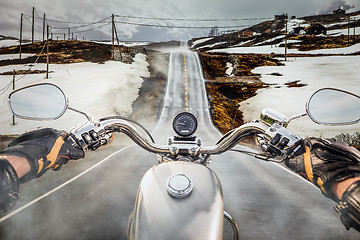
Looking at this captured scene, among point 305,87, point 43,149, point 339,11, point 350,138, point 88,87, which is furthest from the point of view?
point 339,11

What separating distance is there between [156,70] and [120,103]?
41.0 feet

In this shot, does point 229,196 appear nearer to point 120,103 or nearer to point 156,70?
point 120,103

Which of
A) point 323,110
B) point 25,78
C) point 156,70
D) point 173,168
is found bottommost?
point 173,168

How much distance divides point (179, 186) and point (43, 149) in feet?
3.14

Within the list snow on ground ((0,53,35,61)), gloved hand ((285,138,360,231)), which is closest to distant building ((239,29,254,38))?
snow on ground ((0,53,35,61))

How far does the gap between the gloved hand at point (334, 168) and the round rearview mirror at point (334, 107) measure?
12.1 inches

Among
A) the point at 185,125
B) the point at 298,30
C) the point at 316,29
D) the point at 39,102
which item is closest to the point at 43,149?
the point at 39,102

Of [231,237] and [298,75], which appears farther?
[298,75]

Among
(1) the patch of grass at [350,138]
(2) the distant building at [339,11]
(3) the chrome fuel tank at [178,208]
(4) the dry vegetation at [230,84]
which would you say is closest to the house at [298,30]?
(2) the distant building at [339,11]

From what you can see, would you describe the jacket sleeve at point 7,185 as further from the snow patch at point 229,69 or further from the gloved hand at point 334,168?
the snow patch at point 229,69

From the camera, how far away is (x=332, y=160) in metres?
1.15

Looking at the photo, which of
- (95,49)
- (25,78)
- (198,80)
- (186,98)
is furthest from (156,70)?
(25,78)

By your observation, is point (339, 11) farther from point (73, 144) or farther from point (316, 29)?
point (73, 144)

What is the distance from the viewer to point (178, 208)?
100cm
